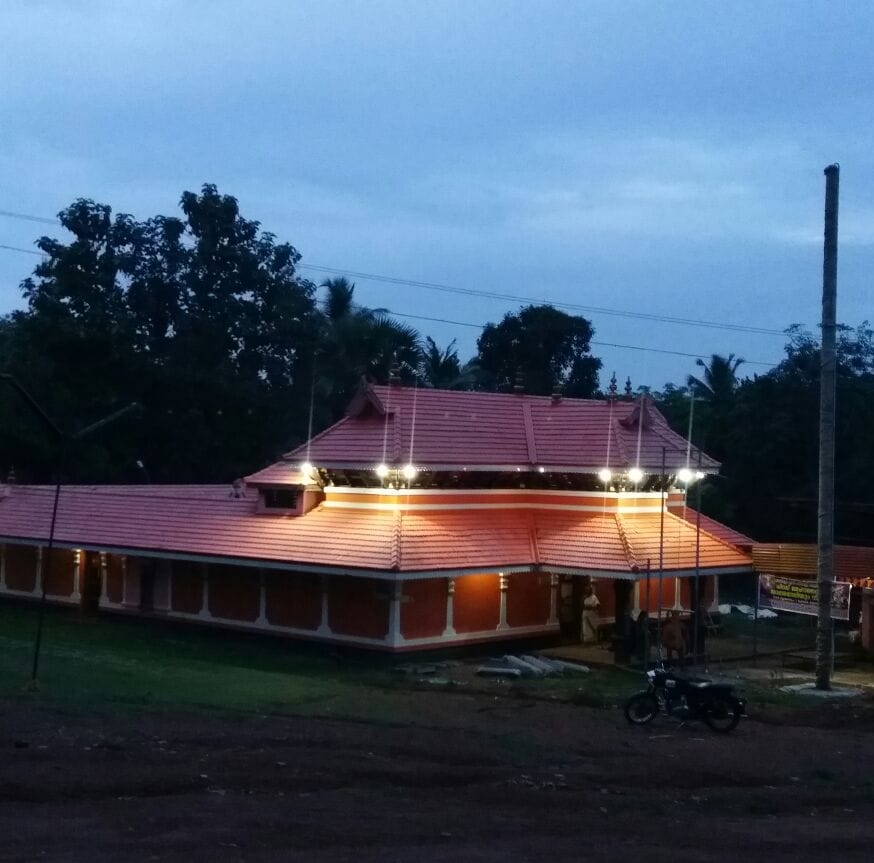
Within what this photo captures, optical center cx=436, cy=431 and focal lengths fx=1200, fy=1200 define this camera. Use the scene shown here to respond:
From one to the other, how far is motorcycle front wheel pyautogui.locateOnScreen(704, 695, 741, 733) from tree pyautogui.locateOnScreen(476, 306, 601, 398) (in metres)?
40.0

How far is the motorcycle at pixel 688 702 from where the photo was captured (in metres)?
18.5

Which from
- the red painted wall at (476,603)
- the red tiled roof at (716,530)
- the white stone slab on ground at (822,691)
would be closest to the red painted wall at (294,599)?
the red painted wall at (476,603)

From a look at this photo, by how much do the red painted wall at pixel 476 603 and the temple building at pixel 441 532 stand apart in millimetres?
40

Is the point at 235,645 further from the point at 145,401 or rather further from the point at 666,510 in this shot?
the point at 145,401

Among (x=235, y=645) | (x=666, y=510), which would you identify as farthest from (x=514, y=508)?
(x=235, y=645)

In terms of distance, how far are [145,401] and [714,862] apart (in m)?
41.4

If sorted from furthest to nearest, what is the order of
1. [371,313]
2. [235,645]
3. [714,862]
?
[371,313]
[235,645]
[714,862]

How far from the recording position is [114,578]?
32719mm

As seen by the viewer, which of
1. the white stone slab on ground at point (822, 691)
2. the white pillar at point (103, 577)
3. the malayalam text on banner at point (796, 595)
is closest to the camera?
the white stone slab on ground at point (822, 691)

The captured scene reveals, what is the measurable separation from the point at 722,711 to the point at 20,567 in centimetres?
2338

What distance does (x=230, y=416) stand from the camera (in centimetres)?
4922

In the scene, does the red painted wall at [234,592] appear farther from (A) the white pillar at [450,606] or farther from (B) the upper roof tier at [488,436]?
(A) the white pillar at [450,606]

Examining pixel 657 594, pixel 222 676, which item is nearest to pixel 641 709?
pixel 222 676

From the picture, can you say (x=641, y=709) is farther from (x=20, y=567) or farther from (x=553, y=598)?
(x=20, y=567)
